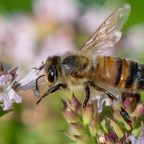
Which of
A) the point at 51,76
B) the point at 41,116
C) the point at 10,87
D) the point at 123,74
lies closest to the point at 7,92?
the point at 10,87

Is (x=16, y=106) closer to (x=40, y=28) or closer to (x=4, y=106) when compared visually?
(x=40, y=28)

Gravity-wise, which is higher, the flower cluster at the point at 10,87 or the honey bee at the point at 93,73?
the flower cluster at the point at 10,87

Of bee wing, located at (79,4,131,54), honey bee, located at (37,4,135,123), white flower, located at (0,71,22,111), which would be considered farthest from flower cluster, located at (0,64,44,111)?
bee wing, located at (79,4,131,54)

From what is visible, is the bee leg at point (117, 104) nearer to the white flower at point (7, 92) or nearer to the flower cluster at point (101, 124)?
the flower cluster at point (101, 124)

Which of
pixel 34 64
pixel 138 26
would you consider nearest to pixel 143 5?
pixel 138 26

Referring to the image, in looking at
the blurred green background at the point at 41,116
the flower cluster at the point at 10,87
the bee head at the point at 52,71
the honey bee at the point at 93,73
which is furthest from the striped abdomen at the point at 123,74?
the blurred green background at the point at 41,116

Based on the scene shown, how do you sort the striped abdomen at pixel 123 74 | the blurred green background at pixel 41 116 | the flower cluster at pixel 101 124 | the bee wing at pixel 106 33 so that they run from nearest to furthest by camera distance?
the flower cluster at pixel 101 124 < the striped abdomen at pixel 123 74 < the bee wing at pixel 106 33 < the blurred green background at pixel 41 116

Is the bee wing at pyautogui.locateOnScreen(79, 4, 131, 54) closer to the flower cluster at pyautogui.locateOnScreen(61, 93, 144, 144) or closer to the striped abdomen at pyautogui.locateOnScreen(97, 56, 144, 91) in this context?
the striped abdomen at pyautogui.locateOnScreen(97, 56, 144, 91)
